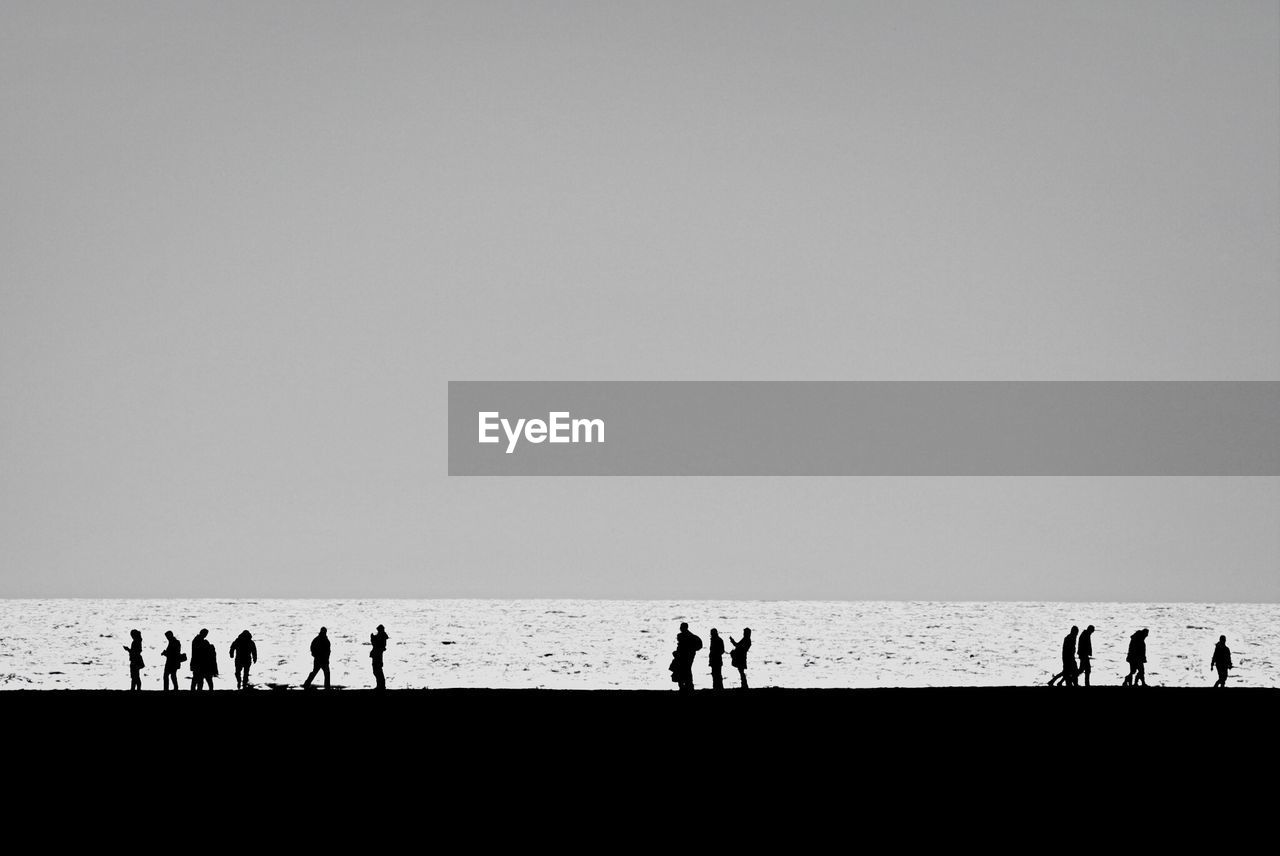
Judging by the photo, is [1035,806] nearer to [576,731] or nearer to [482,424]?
[576,731]

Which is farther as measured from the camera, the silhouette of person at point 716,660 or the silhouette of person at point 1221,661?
the silhouette of person at point 1221,661

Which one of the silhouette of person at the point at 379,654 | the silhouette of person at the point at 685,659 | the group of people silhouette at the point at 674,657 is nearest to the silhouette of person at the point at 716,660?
the group of people silhouette at the point at 674,657

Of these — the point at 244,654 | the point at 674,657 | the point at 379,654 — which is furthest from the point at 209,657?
the point at 674,657

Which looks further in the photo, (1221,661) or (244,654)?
(1221,661)

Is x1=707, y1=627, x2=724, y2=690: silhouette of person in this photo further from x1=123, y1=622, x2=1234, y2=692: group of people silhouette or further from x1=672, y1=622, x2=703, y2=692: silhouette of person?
x1=672, y1=622, x2=703, y2=692: silhouette of person

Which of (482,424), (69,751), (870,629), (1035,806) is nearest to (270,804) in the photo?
(69,751)

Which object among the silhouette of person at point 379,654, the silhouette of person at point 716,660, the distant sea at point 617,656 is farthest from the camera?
the distant sea at point 617,656

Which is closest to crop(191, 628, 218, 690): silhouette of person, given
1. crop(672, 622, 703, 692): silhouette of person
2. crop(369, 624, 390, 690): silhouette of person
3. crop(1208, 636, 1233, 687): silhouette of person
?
crop(369, 624, 390, 690): silhouette of person

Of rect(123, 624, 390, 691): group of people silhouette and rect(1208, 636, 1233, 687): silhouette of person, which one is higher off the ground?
rect(123, 624, 390, 691): group of people silhouette

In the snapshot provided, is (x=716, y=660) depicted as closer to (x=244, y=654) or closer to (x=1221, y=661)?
(x=244, y=654)

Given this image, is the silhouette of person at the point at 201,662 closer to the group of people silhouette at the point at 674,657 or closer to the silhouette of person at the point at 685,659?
the group of people silhouette at the point at 674,657

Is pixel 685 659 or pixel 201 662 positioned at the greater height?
pixel 201 662

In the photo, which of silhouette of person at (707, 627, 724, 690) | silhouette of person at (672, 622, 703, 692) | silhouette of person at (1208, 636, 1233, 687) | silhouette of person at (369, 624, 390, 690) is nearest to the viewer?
silhouette of person at (672, 622, 703, 692)

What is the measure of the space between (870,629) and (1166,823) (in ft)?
268
